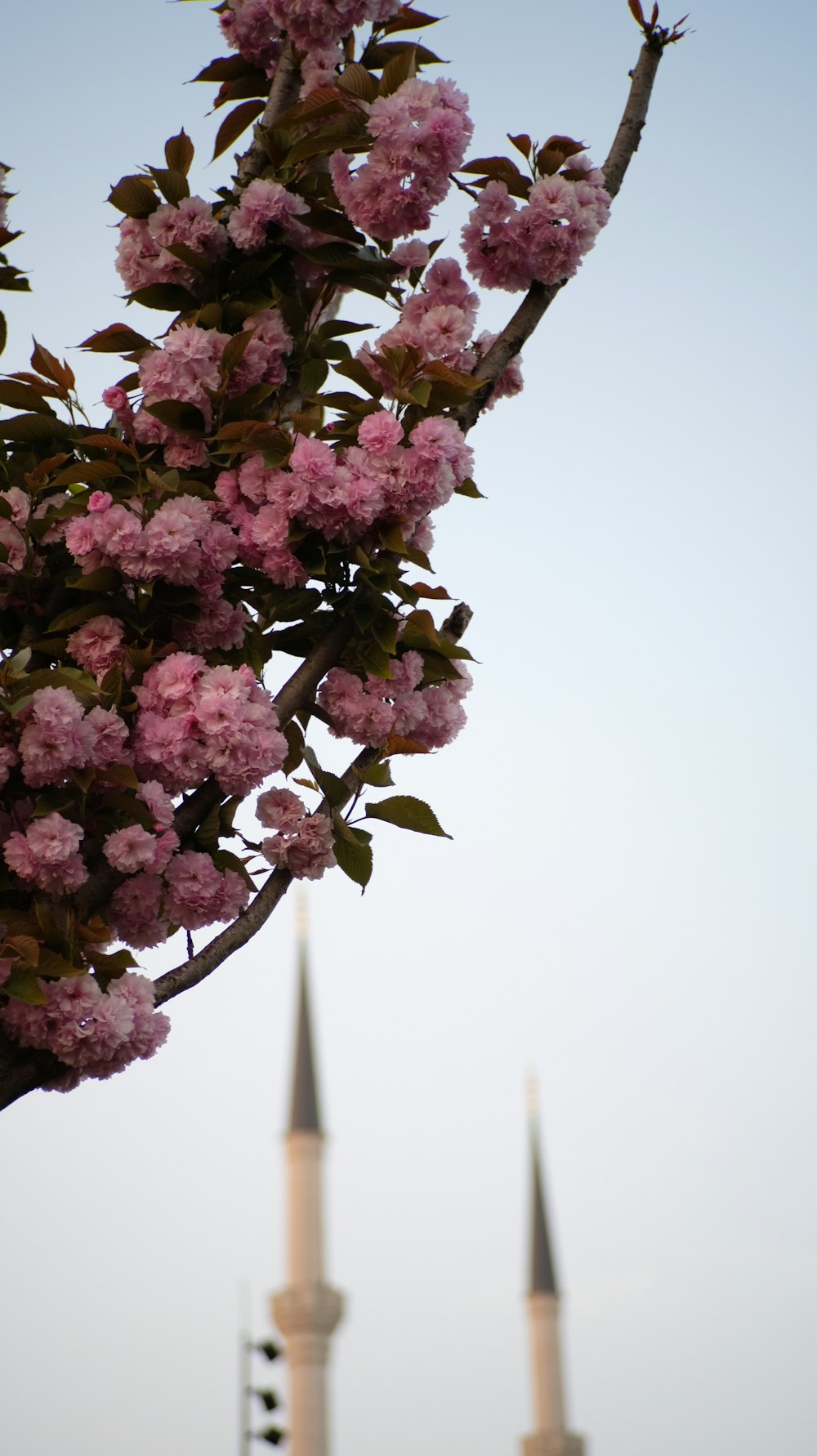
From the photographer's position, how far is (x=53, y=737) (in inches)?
85.4

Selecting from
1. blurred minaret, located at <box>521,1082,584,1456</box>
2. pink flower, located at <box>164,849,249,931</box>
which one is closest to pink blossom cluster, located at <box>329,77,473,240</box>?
pink flower, located at <box>164,849,249,931</box>

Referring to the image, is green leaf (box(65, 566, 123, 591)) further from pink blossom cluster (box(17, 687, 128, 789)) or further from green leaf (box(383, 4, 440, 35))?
green leaf (box(383, 4, 440, 35))

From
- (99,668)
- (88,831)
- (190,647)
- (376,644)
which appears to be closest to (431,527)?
(376,644)

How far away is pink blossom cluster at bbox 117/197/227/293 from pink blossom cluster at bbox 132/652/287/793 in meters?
0.79

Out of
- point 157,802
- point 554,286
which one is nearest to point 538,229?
point 554,286

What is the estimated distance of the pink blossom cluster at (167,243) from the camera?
2635 millimetres

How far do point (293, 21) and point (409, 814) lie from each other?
1507mm

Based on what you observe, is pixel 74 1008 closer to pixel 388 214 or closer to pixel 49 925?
pixel 49 925

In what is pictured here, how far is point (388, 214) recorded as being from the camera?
2.62 meters

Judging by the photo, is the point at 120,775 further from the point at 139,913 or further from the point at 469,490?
the point at 469,490

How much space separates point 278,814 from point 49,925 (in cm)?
44

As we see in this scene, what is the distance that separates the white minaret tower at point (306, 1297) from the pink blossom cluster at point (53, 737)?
2853 centimetres

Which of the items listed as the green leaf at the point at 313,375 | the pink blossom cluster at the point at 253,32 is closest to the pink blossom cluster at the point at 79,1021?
the green leaf at the point at 313,375

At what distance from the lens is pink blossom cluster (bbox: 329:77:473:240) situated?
8.37 feet
